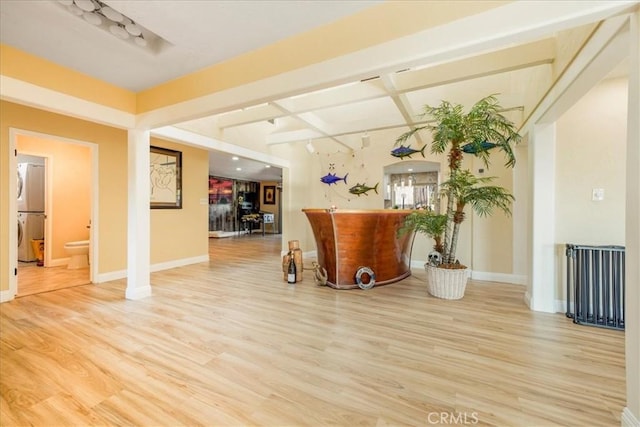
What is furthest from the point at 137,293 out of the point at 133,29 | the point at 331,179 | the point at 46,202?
the point at 331,179

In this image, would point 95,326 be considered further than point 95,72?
No

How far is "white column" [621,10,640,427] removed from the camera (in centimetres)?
131

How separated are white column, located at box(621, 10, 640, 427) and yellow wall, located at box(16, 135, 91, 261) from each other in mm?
6971

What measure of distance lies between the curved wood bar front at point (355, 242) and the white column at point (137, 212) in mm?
2202

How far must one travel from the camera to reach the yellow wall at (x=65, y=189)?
16.5 feet

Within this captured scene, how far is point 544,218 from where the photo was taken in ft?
9.77

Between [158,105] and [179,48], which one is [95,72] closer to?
[158,105]

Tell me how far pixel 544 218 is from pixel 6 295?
6281mm

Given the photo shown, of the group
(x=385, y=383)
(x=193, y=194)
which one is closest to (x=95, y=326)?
(x=385, y=383)

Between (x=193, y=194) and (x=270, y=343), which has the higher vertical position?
(x=193, y=194)

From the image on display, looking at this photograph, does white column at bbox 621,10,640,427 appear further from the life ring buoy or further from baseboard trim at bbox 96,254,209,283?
baseboard trim at bbox 96,254,209,283

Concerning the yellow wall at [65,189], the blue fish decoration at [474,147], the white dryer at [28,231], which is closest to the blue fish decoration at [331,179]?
the blue fish decoration at [474,147]

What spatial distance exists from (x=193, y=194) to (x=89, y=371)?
13.8 ft

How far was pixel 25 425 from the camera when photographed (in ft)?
4.58
